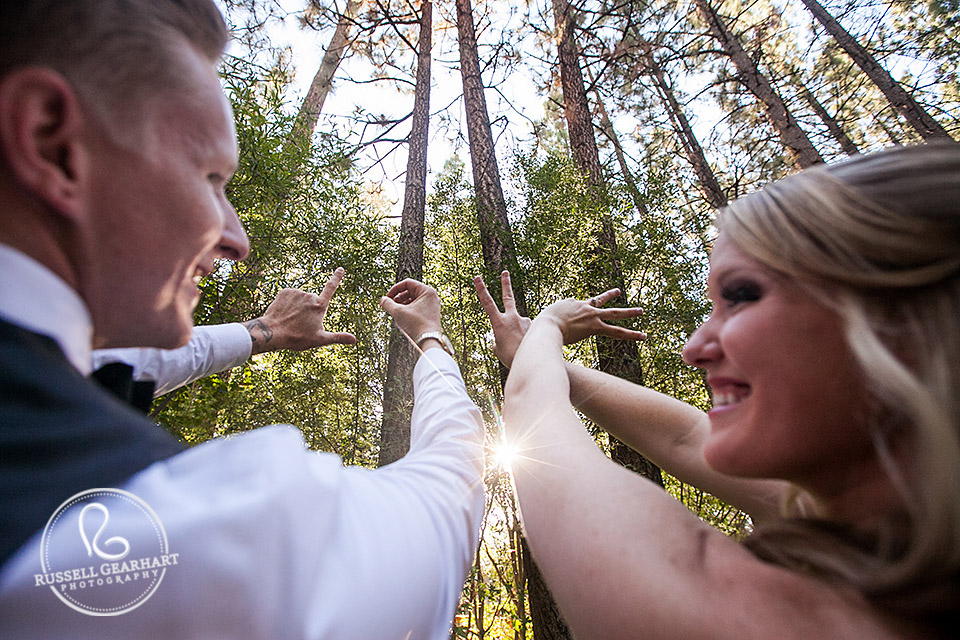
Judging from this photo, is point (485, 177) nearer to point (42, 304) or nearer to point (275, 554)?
point (42, 304)

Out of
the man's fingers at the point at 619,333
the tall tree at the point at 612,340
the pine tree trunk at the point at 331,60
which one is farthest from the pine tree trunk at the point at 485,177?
the man's fingers at the point at 619,333

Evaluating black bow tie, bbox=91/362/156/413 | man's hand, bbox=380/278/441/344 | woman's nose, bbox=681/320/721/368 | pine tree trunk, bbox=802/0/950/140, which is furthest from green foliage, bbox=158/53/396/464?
pine tree trunk, bbox=802/0/950/140

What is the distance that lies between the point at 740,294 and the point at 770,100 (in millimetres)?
7254

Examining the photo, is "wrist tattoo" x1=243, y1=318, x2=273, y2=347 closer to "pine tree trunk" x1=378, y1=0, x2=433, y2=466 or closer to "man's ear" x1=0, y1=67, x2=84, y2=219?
"pine tree trunk" x1=378, y1=0, x2=433, y2=466

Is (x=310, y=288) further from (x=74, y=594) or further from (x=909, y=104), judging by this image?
(x=909, y=104)

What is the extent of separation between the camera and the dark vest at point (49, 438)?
528mm

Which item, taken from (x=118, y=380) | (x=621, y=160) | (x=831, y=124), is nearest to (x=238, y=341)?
(x=118, y=380)

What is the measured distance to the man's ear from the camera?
2.38ft

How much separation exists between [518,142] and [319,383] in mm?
5286

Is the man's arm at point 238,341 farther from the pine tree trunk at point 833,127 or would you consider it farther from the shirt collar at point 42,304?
the pine tree trunk at point 833,127

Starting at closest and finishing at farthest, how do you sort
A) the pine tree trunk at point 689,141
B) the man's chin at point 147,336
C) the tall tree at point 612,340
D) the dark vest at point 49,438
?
the dark vest at point 49,438 < the man's chin at point 147,336 < the tall tree at point 612,340 < the pine tree trunk at point 689,141

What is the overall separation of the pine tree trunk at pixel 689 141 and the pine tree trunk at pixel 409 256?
12.2 ft

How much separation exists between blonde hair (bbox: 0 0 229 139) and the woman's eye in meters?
1.26

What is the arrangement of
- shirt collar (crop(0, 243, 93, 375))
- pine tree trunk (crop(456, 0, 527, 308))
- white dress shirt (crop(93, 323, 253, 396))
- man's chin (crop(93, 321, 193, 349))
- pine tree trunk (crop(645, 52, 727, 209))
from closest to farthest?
shirt collar (crop(0, 243, 93, 375)), man's chin (crop(93, 321, 193, 349)), white dress shirt (crop(93, 323, 253, 396)), pine tree trunk (crop(456, 0, 527, 308)), pine tree trunk (crop(645, 52, 727, 209))
